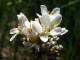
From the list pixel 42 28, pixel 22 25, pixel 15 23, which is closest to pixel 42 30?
pixel 42 28

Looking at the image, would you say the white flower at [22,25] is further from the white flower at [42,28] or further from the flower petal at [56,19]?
the flower petal at [56,19]

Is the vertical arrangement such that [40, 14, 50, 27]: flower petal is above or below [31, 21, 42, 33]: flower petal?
above

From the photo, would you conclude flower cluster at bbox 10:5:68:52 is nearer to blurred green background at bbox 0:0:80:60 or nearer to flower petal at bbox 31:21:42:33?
flower petal at bbox 31:21:42:33

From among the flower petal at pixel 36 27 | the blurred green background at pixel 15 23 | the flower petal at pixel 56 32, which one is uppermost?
the blurred green background at pixel 15 23

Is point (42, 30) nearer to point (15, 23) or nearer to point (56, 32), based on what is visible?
point (56, 32)

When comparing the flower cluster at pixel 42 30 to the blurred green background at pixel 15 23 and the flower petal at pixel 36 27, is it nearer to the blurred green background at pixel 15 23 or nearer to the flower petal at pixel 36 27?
the flower petal at pixel 36 27

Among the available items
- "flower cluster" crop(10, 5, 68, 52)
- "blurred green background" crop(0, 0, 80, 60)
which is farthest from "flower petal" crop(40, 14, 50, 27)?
"blurred green background" crop(0, 0, 80, 60)

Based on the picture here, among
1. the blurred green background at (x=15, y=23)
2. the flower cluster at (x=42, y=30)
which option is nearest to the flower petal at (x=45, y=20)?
the flower cluster at (x=42, y=30)

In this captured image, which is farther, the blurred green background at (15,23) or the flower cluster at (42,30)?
the blurred green background at (15,23)

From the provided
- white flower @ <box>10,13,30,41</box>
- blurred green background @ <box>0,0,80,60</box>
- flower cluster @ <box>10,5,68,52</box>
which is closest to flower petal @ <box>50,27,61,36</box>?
flower cluster @ <box>10,5,68,52</box>

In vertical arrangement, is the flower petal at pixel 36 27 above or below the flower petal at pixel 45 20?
below

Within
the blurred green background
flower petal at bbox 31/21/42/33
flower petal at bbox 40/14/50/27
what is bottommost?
flower petal at bbox 31/21/42/33

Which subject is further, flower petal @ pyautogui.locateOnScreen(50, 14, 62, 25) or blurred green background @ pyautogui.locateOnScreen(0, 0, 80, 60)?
blurred green background @ pyautogui.locateOnScreen(0, 0, 80, 60)
